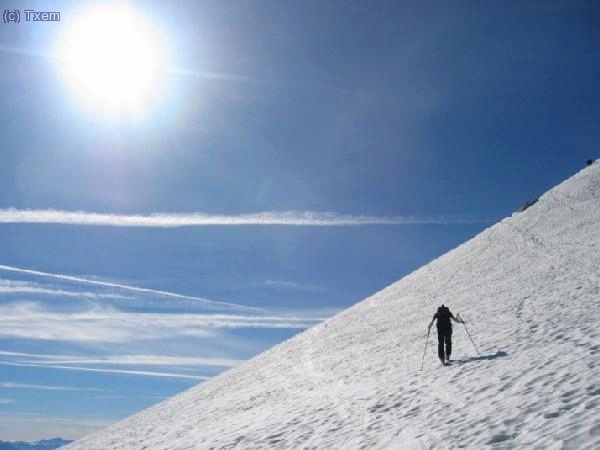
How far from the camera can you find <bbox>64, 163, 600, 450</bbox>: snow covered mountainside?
9172mm

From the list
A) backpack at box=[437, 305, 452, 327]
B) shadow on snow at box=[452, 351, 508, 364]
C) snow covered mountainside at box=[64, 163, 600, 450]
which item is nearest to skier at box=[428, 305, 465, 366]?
backpack at box=[437, 305, 452, 327]

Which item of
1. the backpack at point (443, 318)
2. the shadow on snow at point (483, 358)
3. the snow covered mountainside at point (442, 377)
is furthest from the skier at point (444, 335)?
the shadow on snow at point (483, 358)

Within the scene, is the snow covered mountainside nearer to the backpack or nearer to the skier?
the skier

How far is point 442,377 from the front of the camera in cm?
1374

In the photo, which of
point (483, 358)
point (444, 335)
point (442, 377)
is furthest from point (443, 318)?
point (442, 377)

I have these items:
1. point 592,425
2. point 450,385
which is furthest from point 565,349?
point 592,425

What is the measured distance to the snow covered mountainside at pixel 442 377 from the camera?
30.1ft

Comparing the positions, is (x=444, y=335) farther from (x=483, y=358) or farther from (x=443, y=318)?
(x=483, y=358)

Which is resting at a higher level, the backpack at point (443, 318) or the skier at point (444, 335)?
the backpack at point (443, 318)

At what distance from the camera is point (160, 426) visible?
22219mm

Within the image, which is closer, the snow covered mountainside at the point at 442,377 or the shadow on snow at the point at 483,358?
the snow covered mountainside at the point at 442,377

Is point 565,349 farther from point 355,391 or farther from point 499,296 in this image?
point 499,296

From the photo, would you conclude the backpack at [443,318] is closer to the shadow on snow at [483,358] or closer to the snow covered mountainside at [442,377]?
the snow covered mountainside at [442,377]

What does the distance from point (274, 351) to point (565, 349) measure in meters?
25.3
